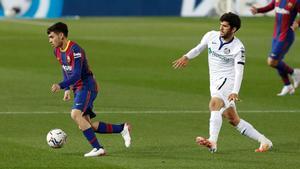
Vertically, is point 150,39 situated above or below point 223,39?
below

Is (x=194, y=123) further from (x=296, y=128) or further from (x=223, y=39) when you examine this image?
(x=223, y=39)

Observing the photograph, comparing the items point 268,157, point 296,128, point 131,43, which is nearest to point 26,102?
point 296,128

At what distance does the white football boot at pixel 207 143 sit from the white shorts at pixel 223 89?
1.98 feet

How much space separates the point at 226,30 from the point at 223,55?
0.35m

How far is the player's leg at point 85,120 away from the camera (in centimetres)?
1339

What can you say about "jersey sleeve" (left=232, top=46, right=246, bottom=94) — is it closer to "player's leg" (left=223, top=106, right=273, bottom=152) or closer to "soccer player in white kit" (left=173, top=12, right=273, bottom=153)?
"soccer player in white kit" (left=173, top=12, right=273, bottom=153)

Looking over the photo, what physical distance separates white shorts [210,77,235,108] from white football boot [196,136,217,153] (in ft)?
1.98

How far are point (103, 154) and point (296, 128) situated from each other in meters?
4.13

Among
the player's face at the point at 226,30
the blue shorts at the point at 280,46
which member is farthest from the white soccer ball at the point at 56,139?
the blue shorts at the point at 280,46

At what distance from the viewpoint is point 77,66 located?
1334 centimetres

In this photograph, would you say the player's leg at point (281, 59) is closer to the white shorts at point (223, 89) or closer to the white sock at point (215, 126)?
the white shorts at point (223, 89)

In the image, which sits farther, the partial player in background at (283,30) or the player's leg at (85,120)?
the partial player in background at (283,30)

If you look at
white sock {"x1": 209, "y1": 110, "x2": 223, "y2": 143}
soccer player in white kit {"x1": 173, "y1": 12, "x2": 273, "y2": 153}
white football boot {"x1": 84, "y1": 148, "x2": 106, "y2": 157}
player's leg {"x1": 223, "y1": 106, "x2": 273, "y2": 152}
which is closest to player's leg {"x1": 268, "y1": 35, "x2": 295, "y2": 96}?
player's leg {"x1": 223, "y1": 106, "x2": 273, "y2": 152}

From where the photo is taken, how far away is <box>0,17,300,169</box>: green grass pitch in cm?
1331
